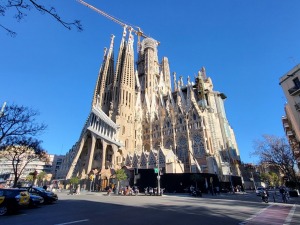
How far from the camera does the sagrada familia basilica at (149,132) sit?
46219mm

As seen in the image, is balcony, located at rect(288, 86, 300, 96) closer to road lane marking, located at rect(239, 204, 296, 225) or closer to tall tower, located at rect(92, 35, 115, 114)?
road lane marking, located at rect(239, 204, 296, 225)

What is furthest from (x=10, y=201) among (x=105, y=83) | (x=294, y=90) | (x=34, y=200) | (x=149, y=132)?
(x=105, y=83)

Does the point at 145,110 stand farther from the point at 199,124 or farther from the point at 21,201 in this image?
the point at 21,201

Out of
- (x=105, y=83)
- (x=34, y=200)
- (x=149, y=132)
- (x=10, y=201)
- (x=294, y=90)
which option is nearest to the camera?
(x=10, y=201)

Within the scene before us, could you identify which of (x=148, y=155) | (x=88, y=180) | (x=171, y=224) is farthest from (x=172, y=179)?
(x=171, y=224)

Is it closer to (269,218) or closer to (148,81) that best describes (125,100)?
(148,81)

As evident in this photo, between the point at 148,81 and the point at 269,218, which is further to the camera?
the point at 148,81

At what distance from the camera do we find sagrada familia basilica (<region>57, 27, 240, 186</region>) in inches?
1820

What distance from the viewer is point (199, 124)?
167 feet

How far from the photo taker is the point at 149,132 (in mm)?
63656

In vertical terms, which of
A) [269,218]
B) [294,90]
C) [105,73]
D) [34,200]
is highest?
[105,73]

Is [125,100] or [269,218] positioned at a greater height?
[125,100]

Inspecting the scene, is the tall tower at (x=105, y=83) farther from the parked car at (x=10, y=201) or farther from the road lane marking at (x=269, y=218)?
the road lane marking at (x=269, y=218)

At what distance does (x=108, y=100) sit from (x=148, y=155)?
102 feet
